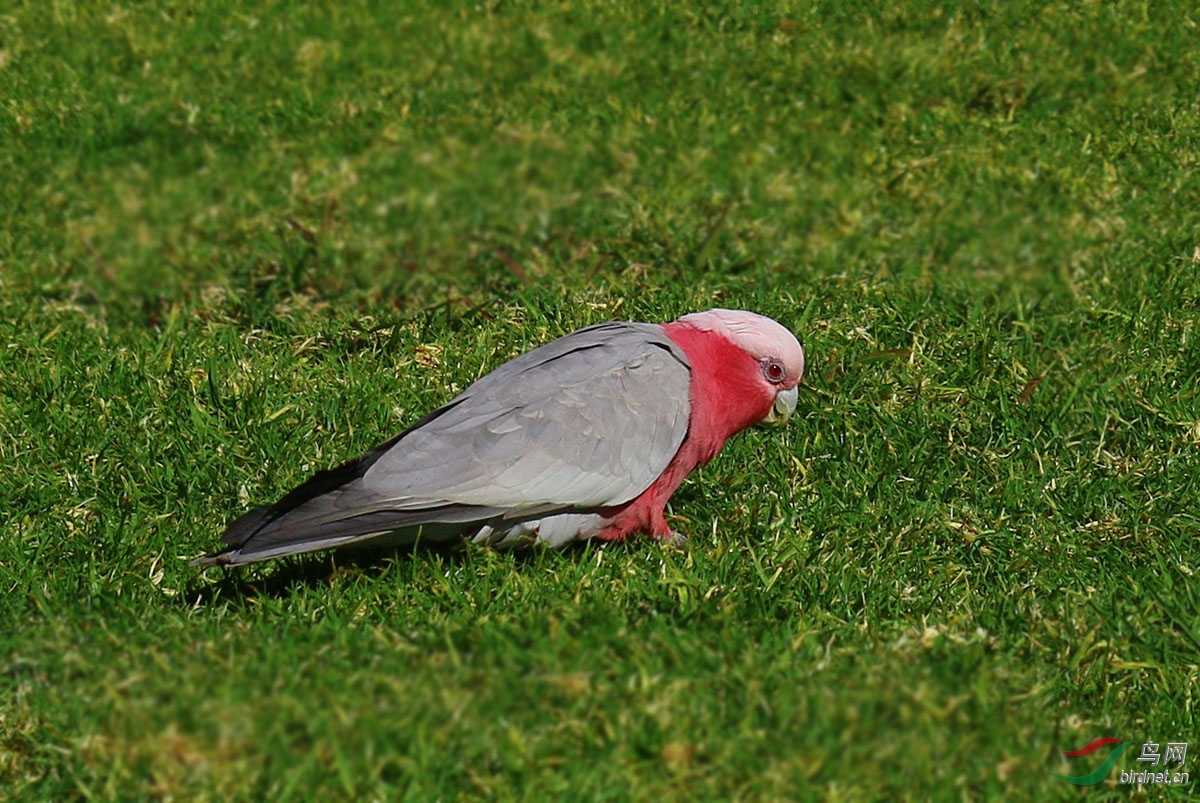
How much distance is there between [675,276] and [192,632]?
3255 mm

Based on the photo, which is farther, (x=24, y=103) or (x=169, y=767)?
(x=24, y=103)

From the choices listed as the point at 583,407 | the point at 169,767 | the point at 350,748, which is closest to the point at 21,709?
the point at 169,767

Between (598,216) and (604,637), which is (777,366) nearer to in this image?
(604,637)

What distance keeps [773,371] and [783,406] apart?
17cm

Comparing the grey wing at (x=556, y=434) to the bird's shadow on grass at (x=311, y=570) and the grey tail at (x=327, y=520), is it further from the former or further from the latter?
the bird's shadow on grass at (x=311, y=570)

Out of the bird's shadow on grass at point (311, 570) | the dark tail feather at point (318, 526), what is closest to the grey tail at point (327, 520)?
the dark tail feather at point (318, 526)

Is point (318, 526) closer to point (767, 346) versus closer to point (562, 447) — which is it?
point (562, 447)

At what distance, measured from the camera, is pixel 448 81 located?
7.89 meters

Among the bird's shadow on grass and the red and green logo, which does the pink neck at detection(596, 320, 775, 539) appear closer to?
the bird's shadow on grass

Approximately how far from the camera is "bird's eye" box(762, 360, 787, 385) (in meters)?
4.26

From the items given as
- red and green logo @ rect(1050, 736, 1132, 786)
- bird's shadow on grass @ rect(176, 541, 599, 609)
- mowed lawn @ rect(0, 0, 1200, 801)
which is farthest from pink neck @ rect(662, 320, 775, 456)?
red and green logo @ rect(1050, 736, 1132, 786)

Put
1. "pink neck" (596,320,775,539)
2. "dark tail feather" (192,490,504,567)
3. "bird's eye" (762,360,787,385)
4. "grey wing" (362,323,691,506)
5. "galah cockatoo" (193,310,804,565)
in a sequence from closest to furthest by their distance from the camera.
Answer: "dark tail feather" (192,490,504,567) < "galah cockatoo" (193,310,804,565) < "grey wing" (362,323,691,506) < "pink neck" (596,320,775,539) < "bird's eye" (762,360,787,385)

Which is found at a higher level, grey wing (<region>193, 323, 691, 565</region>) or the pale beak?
grey wing (<region>193, 323, 691, 565</region>)

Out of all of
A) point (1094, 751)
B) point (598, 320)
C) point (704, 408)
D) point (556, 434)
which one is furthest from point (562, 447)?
point (1094, 751)
